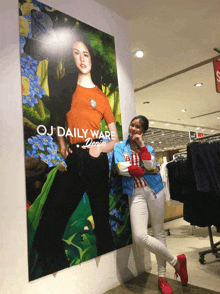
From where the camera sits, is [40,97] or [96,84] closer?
[40,97]

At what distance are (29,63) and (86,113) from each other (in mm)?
668

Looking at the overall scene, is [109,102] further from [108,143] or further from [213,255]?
[213,255]

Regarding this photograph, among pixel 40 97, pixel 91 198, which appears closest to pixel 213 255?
pixel 91 198

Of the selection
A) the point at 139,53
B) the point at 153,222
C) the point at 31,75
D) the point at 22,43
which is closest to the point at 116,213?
the point at 153,222

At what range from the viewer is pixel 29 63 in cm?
206

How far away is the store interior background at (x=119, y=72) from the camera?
1824 millimetres

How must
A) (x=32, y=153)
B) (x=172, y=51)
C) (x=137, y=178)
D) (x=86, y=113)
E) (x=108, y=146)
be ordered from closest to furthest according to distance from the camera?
1. (x=32, y=153)
2. (x=137, y=178)
3. (x=86, y=113)
4. (x=108, y=146)
5. (x=172, y=51)

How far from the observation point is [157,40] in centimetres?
373

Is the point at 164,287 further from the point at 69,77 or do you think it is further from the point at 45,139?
the point at 69,77

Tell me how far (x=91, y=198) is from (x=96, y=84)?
1145 mm

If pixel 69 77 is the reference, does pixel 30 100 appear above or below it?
below

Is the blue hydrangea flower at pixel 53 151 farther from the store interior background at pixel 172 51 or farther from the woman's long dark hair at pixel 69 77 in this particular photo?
the store interior background at pixel 172 51

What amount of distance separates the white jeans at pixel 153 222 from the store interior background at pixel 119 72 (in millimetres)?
421

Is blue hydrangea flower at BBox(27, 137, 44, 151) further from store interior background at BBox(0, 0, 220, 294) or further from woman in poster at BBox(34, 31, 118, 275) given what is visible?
→ woman in poster at BBox(34, 31, 118, 275)
